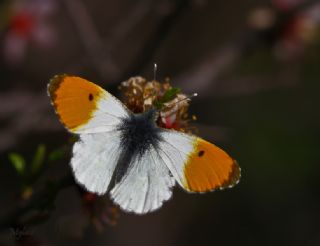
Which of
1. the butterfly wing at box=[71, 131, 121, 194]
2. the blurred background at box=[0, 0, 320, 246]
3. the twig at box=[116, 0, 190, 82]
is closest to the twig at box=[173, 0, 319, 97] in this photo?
the twig at box=[116, 0, 190, 82]

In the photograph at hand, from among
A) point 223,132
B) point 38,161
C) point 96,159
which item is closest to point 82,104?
point 96,159

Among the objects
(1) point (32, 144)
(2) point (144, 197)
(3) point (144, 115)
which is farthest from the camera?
(1) point (32, 144)

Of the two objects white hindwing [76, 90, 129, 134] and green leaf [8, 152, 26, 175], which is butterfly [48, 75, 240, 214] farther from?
green leaf [8, 152, 26, 175]

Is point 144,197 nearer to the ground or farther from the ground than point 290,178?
farther from the ground

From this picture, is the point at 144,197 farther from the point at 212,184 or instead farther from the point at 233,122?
the point at 233,122

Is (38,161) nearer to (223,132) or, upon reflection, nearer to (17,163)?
(17,163)

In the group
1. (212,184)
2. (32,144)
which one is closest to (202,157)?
(212,184)

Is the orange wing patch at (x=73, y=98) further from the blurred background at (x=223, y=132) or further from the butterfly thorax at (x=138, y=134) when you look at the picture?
the blurred background at (x=223, y=132)

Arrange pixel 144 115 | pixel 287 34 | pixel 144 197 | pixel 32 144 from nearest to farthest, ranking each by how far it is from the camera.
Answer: pixel 144 197
pixel 144 115
pixel 287 34
pixel 32 144
